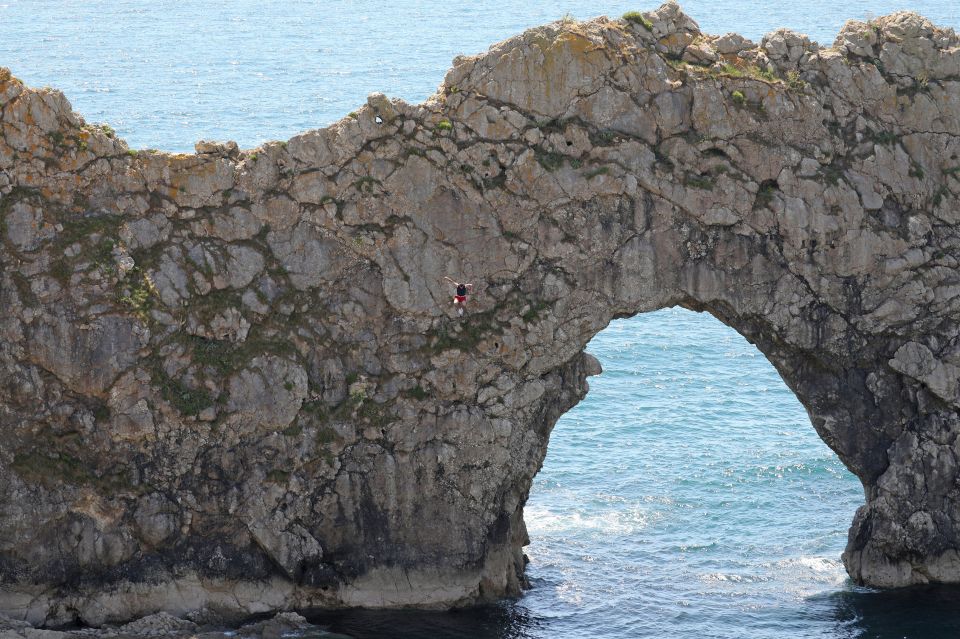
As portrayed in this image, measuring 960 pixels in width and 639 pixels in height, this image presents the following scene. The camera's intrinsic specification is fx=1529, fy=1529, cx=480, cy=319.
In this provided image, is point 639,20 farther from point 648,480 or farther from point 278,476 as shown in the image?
point 648,480

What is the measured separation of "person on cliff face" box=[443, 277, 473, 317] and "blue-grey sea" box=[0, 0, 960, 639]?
9396 millimetres

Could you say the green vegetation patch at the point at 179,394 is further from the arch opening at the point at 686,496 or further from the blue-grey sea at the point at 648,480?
the arch opening at the point at 686,496

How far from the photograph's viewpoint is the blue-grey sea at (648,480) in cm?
4691

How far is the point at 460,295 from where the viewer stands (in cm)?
4528

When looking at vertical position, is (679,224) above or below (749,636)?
above

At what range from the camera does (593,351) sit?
77625 millimetres

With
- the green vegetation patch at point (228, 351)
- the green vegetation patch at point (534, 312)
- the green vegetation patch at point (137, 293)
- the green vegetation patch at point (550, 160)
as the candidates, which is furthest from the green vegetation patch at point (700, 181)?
the green vegetation patch at point (137, 293)

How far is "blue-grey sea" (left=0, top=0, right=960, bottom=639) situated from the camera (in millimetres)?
46906

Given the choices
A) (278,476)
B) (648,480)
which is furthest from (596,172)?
(648,480)

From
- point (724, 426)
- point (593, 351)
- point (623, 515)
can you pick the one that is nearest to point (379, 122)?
point (623, 515)

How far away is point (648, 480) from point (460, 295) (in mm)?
17512

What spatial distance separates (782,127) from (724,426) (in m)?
21.8

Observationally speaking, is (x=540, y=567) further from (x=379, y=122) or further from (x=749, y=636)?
(x=379, y=122)

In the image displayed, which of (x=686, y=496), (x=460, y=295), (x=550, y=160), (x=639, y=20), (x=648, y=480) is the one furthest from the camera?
(x=648, y=480)
